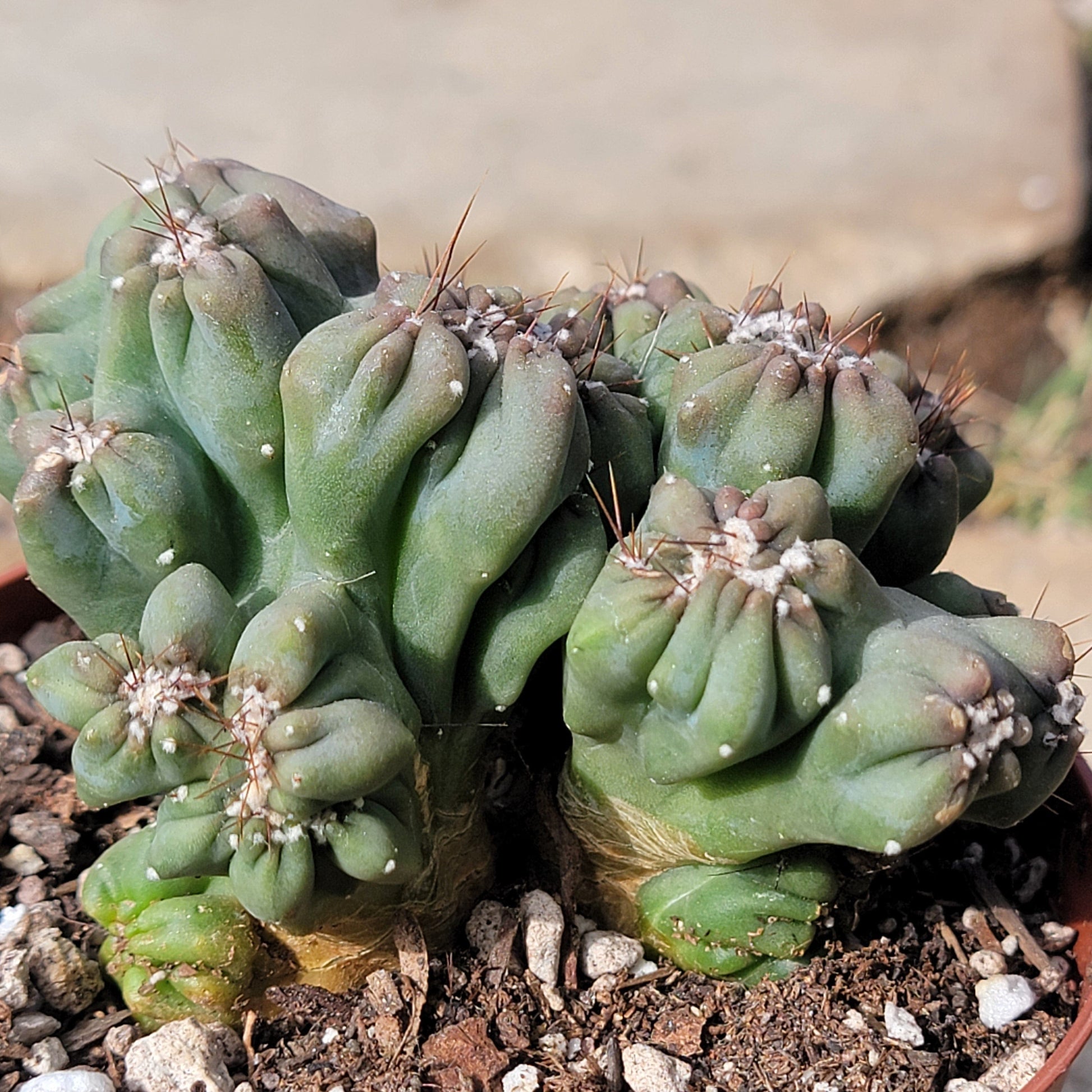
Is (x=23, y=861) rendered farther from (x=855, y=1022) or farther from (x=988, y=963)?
(x=988, y=963)

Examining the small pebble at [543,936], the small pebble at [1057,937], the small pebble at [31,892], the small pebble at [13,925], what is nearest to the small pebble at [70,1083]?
the small pebble at [13,925]

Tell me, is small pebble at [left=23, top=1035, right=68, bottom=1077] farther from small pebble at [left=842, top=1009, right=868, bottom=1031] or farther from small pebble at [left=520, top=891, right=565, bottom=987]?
small pebble at [left=842, top=1009, right=868, bottom=1031]

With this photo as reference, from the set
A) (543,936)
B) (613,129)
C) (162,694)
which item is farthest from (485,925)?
(613,129)

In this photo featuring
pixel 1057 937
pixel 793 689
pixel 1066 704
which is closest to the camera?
pixel 793 689

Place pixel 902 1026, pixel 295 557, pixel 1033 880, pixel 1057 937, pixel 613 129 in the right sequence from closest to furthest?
pixel 295 557
pixel 902 1026
pixel 1057 937
pixel 1033 880
pixel 613 129

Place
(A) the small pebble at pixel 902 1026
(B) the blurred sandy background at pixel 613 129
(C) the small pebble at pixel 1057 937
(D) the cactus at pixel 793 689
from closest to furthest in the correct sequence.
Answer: (D) the cactus at pixel 793 689 → (A) the small pebble at pixel 902 1026 → (C) the small pebble at pixel 1057 937 → (B) the blurred sandy background at pixel 613 129

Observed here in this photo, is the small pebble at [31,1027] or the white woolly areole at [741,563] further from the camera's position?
the small pebble at [31,1027]

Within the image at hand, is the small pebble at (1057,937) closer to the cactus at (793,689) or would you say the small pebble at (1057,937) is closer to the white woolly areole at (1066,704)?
the cactus at (793,689)
